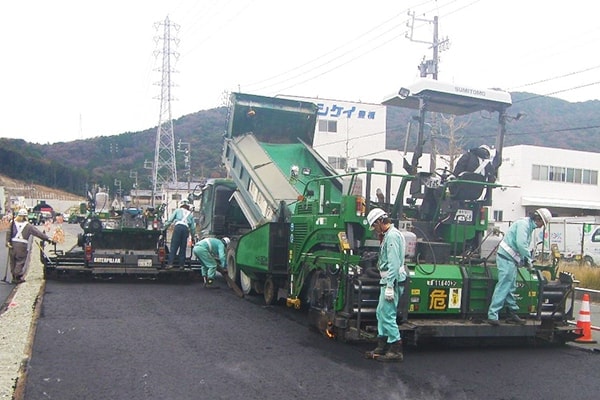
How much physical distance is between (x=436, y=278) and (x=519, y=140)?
88.9m

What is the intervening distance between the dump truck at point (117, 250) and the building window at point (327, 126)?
32.6 m

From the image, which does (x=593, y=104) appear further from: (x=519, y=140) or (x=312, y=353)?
(x=312, y=353)

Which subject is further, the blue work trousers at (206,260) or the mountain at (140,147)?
the mountain at (140,147)

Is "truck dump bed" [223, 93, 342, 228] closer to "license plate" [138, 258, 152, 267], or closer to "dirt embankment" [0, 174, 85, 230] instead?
"license plate" [138, 258, 152, 267]

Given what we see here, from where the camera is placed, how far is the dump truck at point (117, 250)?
1314cm

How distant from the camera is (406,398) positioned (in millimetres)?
5688

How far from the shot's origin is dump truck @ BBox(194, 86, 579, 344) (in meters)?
7.55

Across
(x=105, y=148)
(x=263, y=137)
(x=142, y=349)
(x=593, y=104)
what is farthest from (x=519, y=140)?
(x=142, y=349)

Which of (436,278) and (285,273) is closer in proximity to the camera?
(436,278)

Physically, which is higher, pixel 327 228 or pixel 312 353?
pixel 327 228

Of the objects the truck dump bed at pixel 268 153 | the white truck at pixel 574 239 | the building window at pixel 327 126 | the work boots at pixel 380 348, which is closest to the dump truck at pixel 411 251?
the truck dump bed at pixel 268 153

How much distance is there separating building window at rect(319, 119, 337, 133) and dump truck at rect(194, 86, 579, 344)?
35.7 metres

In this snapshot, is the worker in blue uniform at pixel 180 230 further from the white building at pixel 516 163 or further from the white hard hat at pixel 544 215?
the white building at pixel 516 163

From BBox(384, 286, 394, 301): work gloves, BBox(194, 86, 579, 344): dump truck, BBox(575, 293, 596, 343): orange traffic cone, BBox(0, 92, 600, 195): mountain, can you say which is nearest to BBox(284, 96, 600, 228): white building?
BBox(194, 86, 579, 344): dump truck
